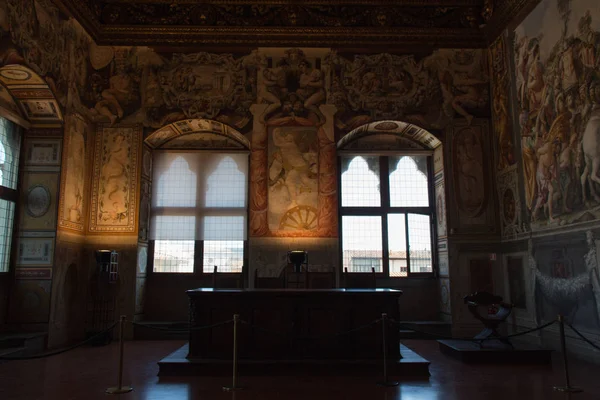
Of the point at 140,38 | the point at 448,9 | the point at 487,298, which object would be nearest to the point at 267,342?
the point at 487,298

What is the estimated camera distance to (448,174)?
39.5 ft

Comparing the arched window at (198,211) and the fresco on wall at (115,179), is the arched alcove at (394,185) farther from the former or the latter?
the fresco on wall at (115,179)

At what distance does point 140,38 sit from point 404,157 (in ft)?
24.8

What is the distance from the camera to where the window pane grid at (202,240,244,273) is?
42.0 ft

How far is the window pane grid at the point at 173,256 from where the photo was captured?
12773 mm

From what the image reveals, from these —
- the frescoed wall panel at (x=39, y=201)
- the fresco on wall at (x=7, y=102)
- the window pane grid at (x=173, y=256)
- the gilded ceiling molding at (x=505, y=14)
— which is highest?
the gilded ceiling molding at (x=505, y=14)

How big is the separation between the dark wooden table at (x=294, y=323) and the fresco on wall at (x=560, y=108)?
3830mm

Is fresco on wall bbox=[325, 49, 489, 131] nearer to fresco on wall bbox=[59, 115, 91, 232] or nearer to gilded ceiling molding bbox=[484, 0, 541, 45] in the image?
gilded ceiling molding bbox=[484, 0, 541, 45]

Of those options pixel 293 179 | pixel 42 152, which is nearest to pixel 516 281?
pixel 293 179

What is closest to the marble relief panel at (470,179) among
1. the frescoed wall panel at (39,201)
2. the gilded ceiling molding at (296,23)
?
the gilded ceiling molding at (296,23)

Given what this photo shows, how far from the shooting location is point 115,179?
465 inches

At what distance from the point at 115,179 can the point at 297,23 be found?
19.6ft

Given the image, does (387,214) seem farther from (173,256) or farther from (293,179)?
(173,256)

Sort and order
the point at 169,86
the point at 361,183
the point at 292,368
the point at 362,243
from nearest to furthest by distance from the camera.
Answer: the point at 292,368, the point at 169,86, the point at 362,243, the point at 361,183
